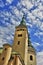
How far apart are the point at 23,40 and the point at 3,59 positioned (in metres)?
12.7

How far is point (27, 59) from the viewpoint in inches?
1984

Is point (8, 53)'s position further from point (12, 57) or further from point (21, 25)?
point (21, 25)

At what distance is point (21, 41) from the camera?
49.3 m

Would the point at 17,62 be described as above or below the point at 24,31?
below

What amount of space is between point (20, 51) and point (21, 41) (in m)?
3.47

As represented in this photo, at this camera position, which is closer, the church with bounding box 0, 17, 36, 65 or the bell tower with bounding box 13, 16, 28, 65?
the church with bounding box 0, 17, 36, 65

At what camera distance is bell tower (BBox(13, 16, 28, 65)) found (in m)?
47.1

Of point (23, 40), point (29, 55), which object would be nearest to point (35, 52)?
point (29, 55)

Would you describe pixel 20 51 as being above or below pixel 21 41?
below

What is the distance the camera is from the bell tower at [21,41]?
155ft

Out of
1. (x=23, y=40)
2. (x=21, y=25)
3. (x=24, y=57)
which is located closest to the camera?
(x=24, y=57)

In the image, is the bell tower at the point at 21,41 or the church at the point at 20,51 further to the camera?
the bell tower at the point at 21,41

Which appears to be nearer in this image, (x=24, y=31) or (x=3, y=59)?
(x=3, y=59)

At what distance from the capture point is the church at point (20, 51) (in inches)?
1549
